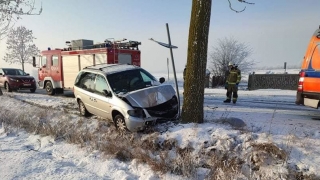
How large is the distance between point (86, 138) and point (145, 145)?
1.48m

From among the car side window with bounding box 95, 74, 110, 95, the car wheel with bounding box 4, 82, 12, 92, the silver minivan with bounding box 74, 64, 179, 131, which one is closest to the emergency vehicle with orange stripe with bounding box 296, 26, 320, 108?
the silver minivan with bounding box 74, 64, 179, 131

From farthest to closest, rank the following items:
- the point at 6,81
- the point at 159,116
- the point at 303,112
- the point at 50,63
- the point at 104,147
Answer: the point at 6,81 < the point at 50,63 < the point at 303,112 < the point at 159,116 < the point at 104,147

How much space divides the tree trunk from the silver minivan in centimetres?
83

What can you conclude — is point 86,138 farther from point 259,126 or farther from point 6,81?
point 6,81

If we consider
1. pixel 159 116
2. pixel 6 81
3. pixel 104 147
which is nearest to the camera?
pixel 104 147

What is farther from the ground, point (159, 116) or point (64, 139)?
point (159, 116)

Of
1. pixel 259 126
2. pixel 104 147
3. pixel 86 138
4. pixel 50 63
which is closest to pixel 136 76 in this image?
pixel 86 138

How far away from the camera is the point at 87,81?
26.8 feet

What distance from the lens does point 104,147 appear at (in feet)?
16.3

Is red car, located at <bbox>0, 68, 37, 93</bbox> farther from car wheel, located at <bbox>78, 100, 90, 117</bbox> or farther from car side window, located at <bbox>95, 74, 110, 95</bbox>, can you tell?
car side window, located at <bbox>95, 74, 110, 95</bbox>

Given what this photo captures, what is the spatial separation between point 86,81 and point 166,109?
125 inches

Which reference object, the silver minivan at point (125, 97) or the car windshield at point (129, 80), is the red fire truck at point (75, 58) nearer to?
the silver minivan at point (125, 97)

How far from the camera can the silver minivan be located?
602 centimetres

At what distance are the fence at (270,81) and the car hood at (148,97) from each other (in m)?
17.6
